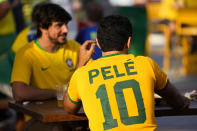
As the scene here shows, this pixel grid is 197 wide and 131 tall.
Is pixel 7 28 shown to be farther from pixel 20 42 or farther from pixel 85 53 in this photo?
pixel 85 53

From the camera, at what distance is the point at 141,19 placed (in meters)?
7.04

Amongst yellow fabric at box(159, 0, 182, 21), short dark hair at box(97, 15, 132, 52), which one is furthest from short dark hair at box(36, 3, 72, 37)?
yellow fabric at box(159, 0, 182, 21)

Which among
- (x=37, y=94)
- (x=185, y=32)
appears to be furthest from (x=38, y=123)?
(x=185, y=32)

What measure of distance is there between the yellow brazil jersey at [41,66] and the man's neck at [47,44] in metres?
0.03

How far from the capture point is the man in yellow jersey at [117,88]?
108 inches

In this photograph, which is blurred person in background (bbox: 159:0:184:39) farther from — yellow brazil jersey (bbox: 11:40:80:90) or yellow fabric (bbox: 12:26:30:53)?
yellow brazil jersey (bbox: 11:40:80:90)

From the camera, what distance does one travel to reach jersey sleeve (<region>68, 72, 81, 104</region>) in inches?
114

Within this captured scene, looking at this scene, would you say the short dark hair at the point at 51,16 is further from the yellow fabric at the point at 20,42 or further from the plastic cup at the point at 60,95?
the plastic cup at the point at 60,95

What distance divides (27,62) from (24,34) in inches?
42.6

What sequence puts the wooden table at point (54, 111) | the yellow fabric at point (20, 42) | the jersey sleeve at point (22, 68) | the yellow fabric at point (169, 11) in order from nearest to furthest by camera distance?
1. the wooden table at point (54, 111)
2. the jersey sleeve at point (22, 68)
3. the yellow fabric at point (20, 42)
4. the yellow fabric at point (169, 11)

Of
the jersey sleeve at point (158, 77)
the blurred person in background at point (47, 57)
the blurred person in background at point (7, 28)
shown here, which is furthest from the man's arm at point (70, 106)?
the blurred person in background at point (7, 28)

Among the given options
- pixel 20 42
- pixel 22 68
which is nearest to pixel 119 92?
pixel 22 68

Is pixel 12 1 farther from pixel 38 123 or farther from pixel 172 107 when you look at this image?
pixel 172 107

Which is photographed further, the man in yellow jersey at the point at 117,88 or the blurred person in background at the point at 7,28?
the blurred person in background at the point at 7,28
